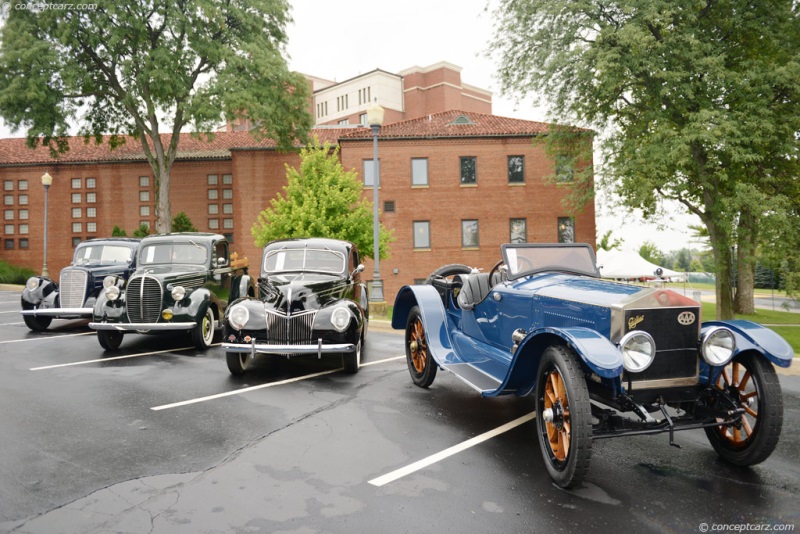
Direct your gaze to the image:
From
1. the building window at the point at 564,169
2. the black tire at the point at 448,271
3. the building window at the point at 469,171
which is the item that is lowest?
the black tire at the point at 448,271

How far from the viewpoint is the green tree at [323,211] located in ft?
70.5

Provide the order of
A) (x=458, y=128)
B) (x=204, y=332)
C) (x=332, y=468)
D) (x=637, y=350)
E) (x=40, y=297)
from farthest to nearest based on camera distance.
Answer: (x=458, y=128), (x=40, y=297), (x=204, y=332), (x=332, y=468), (x=637, y=350)

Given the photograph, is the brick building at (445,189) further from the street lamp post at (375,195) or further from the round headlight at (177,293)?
the round headlight at (177,293)

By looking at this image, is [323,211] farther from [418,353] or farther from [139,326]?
[418,353]

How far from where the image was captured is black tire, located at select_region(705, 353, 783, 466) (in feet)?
12.4

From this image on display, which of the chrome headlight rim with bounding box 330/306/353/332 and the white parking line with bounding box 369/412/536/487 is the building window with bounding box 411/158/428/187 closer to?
the chrome headlight rim with bounding box 330/306/353/332

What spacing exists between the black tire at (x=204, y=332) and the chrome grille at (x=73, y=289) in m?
3.37

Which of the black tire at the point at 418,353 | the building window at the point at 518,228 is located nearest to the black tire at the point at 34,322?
the black tire at the point at 418,353

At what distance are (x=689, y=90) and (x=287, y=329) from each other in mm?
14346

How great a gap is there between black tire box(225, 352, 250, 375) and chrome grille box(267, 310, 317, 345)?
0.52 metres

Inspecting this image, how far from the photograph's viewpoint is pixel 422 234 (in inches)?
1253

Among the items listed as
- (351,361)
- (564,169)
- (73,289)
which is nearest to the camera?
(351,361)

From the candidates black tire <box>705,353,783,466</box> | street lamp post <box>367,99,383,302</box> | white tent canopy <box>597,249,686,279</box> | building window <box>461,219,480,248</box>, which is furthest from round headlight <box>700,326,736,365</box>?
building window <box>461,219,480,248</box>

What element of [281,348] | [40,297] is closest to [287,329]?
[281,348]
